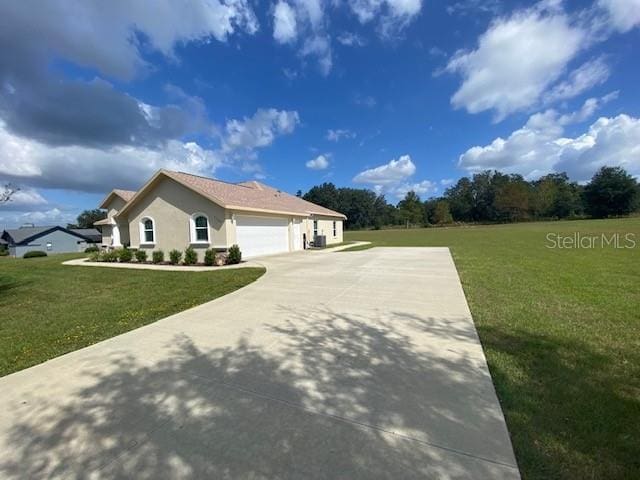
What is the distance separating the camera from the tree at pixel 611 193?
71625mm

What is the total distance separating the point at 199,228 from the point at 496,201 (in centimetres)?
8793

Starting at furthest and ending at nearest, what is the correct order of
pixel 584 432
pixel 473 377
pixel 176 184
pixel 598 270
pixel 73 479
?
pixel 176 184 → pixel 598 270 → pixel 473 377 → pixel 584 432 → pixel 73 479

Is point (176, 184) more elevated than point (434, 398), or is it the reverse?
point (176, 184)

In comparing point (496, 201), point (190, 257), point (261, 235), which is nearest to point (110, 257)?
point (190, 257)

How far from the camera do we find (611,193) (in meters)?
72.2

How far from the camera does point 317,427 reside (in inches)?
101

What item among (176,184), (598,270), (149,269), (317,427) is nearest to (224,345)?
(317,427)

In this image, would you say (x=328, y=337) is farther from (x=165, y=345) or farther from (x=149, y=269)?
(x=149, y=269)

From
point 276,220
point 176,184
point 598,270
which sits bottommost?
point 598,270

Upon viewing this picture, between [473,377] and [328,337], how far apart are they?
6.41 ft

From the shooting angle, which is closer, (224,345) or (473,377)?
(473,377)

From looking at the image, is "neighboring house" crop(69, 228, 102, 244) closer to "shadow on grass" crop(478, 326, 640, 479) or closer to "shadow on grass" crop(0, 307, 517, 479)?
"shadow on grass" crop(0, 307, 517, 479)

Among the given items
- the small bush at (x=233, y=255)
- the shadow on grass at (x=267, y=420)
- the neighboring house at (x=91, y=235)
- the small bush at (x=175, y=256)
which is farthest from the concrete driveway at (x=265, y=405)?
the neighboring house at (x=91, y=235)

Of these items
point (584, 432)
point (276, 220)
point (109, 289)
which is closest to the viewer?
point (584, 432)
